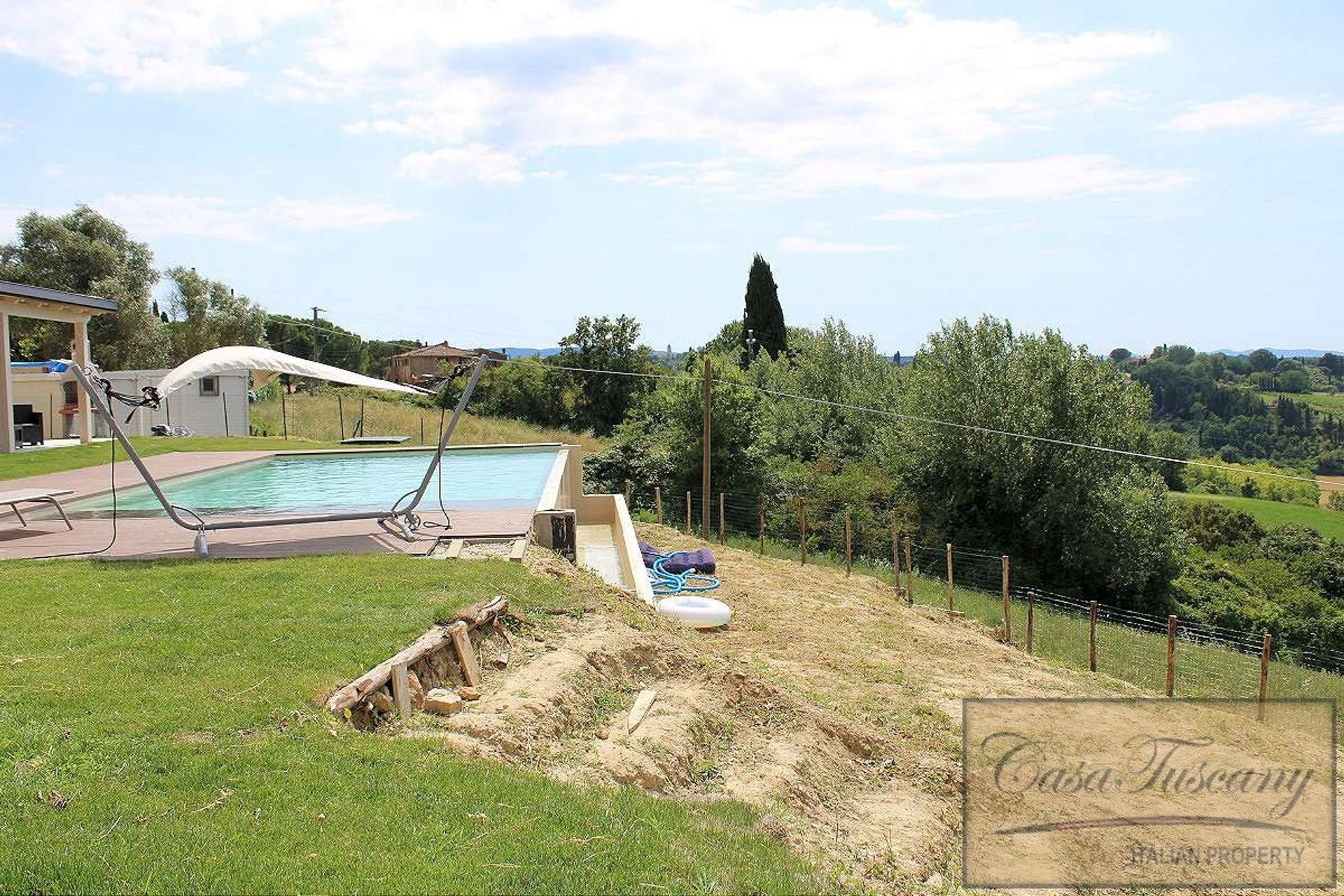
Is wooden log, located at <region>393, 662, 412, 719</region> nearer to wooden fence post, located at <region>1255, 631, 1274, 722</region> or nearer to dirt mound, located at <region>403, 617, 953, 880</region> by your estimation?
dirt mound, located at <region>403, 617, 953, 880</region>

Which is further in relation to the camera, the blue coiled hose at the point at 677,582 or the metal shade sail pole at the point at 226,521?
the blue coiled hose at the point at 677,582

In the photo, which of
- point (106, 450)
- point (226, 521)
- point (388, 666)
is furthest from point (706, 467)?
point (388, 666)

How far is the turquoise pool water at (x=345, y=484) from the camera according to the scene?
1321 cm

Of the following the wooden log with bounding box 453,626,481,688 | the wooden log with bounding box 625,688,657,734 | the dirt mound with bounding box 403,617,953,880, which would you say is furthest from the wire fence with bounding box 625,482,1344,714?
the wooden log with bounding box 453,626,481,688

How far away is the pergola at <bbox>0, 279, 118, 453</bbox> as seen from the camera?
21.2 meters

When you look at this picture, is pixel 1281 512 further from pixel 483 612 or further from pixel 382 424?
pixel 483 612

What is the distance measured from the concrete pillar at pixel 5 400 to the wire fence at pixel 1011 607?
14.6 meters

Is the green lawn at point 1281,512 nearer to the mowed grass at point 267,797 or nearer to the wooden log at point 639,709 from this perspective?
the wooden log at point 639,709

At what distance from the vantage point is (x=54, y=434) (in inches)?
1070

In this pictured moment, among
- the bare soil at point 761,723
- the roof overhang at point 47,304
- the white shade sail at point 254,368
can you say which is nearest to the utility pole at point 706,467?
the bare soil at point 761,723

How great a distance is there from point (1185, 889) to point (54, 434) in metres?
30.4

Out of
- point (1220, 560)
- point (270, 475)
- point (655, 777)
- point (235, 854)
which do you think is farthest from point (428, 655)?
point (1220, 560)

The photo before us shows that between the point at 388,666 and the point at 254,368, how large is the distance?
589 cm

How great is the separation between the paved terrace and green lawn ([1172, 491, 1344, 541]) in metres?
40.6
